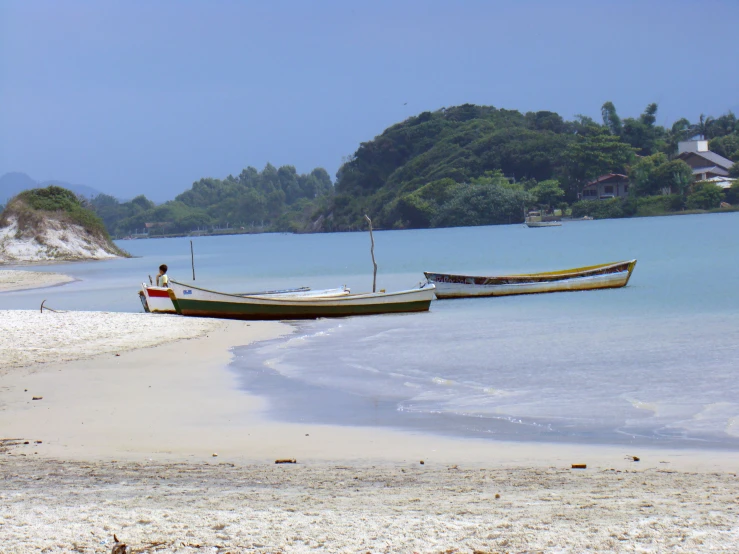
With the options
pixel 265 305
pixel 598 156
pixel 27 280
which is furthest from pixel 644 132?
pixel 265 305

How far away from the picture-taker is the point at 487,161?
139750 mm

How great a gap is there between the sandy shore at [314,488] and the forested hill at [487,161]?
112m

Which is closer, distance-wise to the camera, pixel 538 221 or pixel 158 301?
pixel 158 301

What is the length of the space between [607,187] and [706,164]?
1328 cm

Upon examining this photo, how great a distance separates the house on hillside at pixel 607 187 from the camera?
122675 millimetres

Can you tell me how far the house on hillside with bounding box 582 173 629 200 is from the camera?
123 metres

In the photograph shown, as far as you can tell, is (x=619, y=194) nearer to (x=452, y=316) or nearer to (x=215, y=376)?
(x=452, y=316)

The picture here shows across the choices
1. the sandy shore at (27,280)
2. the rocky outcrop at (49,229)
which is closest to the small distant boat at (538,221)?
the rocky outcrop at (49,229)

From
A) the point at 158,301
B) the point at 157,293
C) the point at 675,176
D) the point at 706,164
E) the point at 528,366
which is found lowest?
the point at 528,366

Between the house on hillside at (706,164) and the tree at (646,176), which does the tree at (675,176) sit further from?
the house on hillside at (706,164)

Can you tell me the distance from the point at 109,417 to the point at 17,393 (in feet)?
6.60

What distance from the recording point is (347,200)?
540 ft

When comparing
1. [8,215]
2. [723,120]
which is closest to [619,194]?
[723,120]

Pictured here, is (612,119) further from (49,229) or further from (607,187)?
(49,229)
